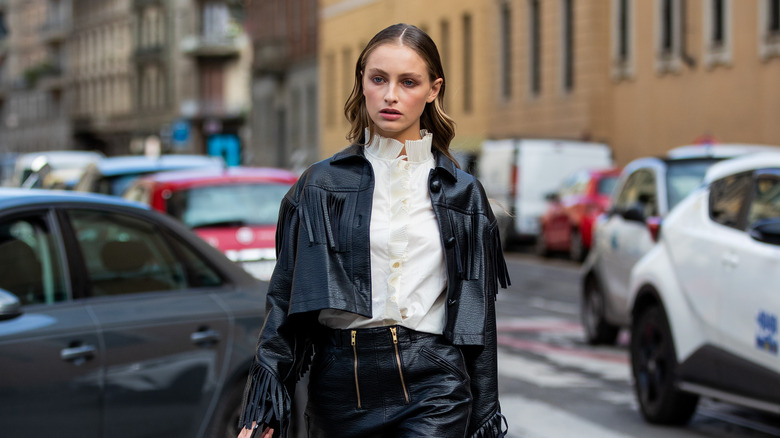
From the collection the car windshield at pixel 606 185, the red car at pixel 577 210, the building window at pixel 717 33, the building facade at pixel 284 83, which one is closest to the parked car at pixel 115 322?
the red car at pixel 577 210

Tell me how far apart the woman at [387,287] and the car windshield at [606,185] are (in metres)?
20.8

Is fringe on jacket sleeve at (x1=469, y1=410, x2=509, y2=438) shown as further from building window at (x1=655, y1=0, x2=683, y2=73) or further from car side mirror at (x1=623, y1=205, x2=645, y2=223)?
building window at (x1=655, y1=0, x2=683, y2=73)

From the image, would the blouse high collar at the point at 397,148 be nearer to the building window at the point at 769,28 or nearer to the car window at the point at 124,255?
the car window at the point at 124,255

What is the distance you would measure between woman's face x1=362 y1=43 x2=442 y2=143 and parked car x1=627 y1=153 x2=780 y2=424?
402 cm

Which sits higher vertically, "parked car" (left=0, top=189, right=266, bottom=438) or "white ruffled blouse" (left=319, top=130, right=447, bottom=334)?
"white ruffled blouse" (left=319, top=130, right=447, bottom=334)

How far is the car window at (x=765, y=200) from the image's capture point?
27.2 feet

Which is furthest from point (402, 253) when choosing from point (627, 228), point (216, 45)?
point (216, 45)

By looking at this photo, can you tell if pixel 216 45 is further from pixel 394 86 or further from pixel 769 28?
pixel 394 86

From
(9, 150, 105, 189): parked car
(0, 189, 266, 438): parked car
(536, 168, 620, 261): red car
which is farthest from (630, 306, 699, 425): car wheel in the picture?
(536, 168, 620, 261): red car

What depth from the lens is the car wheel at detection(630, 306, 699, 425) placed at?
8703mm

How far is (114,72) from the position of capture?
96938 mm

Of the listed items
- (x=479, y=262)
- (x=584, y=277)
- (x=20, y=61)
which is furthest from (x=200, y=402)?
(x=20, y=61)

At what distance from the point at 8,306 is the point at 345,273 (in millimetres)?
2194

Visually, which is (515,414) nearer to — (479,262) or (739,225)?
(739,225)
